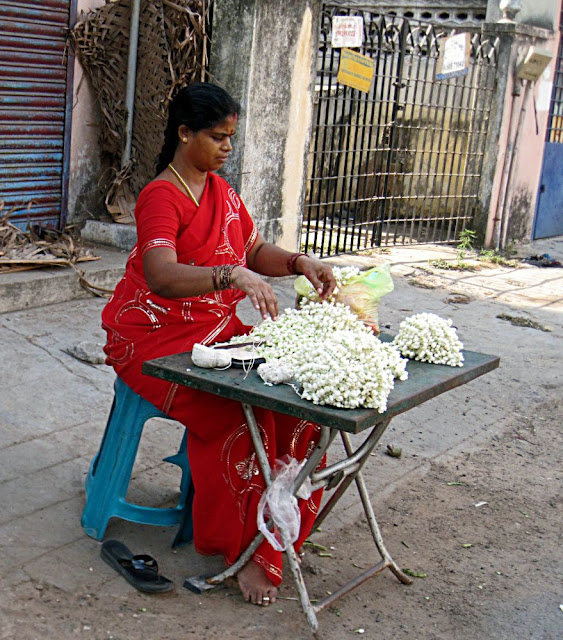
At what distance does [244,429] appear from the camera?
2871 millimetres

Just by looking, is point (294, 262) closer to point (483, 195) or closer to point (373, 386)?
point (373, 386)

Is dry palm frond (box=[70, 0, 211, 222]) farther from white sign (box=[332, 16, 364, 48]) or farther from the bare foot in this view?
the bare foot

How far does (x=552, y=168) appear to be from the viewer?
11.8 metres

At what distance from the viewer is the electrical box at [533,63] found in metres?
9.94

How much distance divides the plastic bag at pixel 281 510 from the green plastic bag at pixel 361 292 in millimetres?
684

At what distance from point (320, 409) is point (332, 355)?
0.22m

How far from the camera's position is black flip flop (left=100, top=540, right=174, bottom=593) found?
2.89 m

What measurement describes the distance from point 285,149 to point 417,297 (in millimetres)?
1785

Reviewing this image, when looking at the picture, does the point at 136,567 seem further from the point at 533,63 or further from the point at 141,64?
the point at 533,63

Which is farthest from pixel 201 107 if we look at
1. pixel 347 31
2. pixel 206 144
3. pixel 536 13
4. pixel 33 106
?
pixel 536 13

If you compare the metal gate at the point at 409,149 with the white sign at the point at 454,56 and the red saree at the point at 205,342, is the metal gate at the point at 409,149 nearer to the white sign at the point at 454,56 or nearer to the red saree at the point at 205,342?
the white sign at the point at 454,56

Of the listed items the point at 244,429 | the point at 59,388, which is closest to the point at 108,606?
the point at 244,429

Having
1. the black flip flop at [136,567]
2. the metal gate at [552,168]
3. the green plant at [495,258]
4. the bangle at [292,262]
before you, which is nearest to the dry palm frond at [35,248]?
the bangle at [292,262]

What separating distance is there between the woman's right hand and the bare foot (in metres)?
0.91
